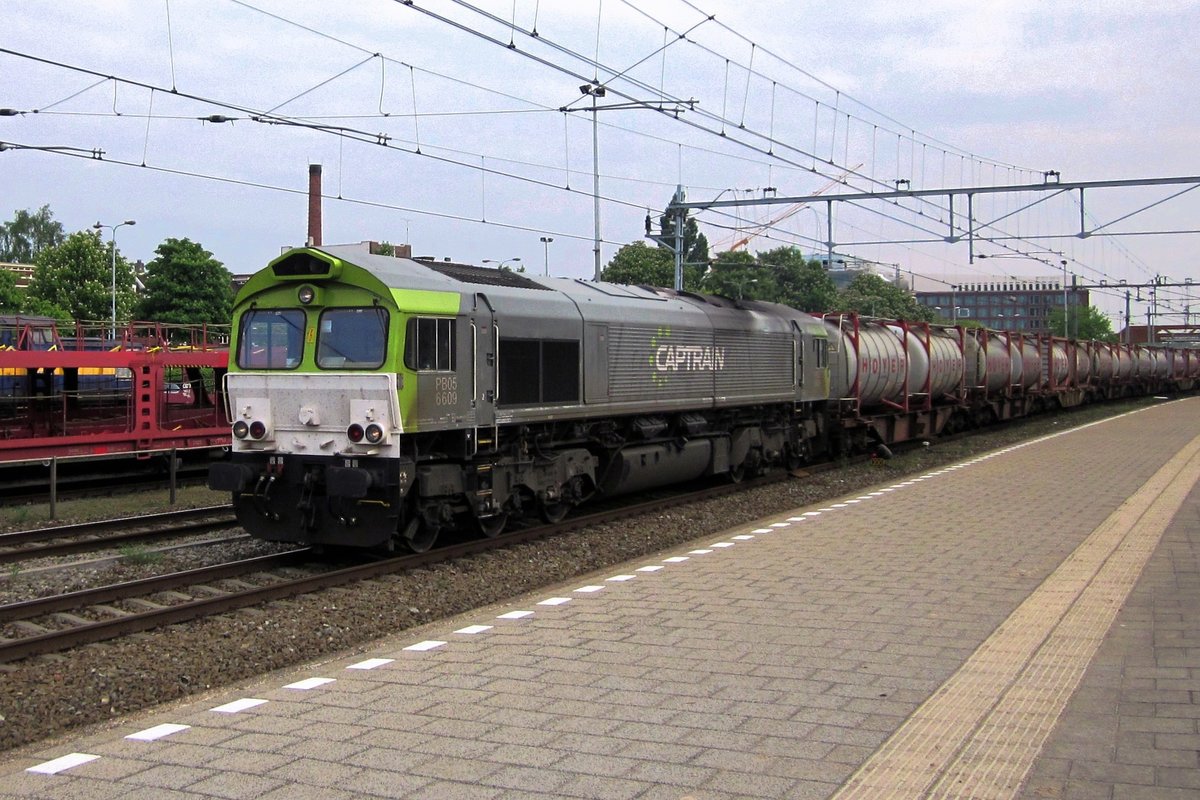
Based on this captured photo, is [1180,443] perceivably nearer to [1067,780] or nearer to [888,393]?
[888,393]

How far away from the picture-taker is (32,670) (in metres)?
7.92

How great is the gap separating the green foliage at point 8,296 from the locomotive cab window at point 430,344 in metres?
52.4

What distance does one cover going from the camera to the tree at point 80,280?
190 feet

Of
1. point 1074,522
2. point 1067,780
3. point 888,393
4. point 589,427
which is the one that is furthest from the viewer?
point 888,393

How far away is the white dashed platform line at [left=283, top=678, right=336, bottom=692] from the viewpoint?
701cm

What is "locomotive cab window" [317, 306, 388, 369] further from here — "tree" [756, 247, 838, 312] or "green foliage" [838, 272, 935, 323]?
"green foliage" [838, 272, 935, 323]

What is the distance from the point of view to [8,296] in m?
58.9

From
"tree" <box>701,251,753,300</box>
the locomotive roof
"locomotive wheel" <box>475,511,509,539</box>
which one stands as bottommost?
"locomotive wheel" <box>475,511,509,539</box>

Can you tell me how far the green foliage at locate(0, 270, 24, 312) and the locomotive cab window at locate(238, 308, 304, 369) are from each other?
50.8 m

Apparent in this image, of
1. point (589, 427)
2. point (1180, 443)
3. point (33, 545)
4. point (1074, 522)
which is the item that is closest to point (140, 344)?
point (33, 545)

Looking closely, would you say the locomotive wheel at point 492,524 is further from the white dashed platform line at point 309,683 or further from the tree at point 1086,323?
the tree at point 1086,323

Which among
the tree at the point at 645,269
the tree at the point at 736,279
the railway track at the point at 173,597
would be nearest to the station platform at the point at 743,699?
the railway track at the point at 173,597

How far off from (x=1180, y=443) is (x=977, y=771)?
24.9 metres

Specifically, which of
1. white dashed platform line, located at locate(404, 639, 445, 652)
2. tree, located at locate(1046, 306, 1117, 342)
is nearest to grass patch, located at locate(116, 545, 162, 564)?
white dashed platform line, located at locate(404, 639, 445, 652)
